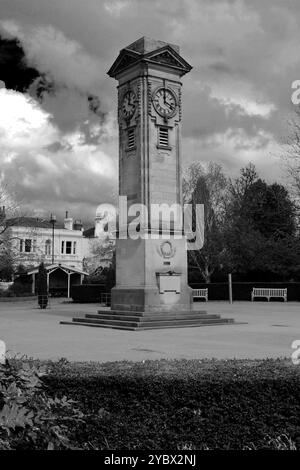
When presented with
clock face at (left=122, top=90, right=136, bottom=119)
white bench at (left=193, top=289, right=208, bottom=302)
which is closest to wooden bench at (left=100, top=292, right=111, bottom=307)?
white bench at (left=193, top=289, right=208, bottom=302)

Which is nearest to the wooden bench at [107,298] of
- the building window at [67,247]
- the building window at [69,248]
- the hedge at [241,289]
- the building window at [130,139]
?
the hedge at [241,289]

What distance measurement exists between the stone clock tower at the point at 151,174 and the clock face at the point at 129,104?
0.04m

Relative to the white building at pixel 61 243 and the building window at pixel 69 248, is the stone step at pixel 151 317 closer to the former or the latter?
the white building at pixel 61 243

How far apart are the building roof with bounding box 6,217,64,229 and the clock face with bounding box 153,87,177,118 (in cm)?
3240

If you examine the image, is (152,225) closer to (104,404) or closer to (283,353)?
(283,353)

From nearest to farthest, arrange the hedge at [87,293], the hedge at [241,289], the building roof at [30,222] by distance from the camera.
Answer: the hedge at [241,289], the hedge at [87,293], the building roof at [30,222]

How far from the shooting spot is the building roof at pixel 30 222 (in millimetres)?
51688

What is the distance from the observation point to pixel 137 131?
21734 millimetres

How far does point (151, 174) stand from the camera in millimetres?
21328

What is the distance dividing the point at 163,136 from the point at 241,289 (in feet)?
78.0

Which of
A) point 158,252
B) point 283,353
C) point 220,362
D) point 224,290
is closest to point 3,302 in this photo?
point 224,290

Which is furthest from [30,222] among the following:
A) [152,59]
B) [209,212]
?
[152,59]

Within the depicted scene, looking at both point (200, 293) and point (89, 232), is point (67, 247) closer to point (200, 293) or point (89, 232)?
point (89, 232)
